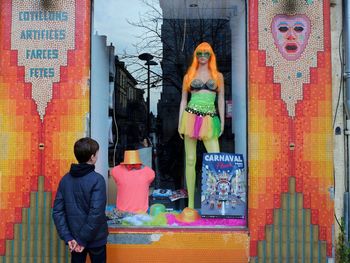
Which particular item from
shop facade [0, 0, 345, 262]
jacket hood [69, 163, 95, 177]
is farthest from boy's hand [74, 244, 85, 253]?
shop facade [0, 0, 345, 262]

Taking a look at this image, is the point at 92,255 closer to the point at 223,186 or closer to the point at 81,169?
the point at 81,169

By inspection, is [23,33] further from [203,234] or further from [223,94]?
[203,234]

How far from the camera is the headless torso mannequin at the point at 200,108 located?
5.11m

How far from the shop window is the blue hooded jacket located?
172cm

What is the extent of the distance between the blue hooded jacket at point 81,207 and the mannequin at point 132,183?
1.59 meters

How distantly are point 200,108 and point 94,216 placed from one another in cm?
219

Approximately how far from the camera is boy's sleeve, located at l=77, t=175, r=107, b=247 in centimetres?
335

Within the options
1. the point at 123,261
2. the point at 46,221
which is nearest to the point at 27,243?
the point at 46,221

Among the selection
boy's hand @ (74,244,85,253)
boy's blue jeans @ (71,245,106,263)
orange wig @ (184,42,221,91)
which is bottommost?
boy's blue jeans @ (71,245,106,263)

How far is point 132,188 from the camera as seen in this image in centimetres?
512

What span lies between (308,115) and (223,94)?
1.11 meters

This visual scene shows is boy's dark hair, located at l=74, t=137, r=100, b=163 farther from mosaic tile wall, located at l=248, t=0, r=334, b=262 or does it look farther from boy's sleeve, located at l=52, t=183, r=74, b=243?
mosaic tile wall, located at l=248, t=0, r=334, b=262

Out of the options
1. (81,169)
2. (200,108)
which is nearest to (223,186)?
(200,108)

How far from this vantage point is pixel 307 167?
4504mm
